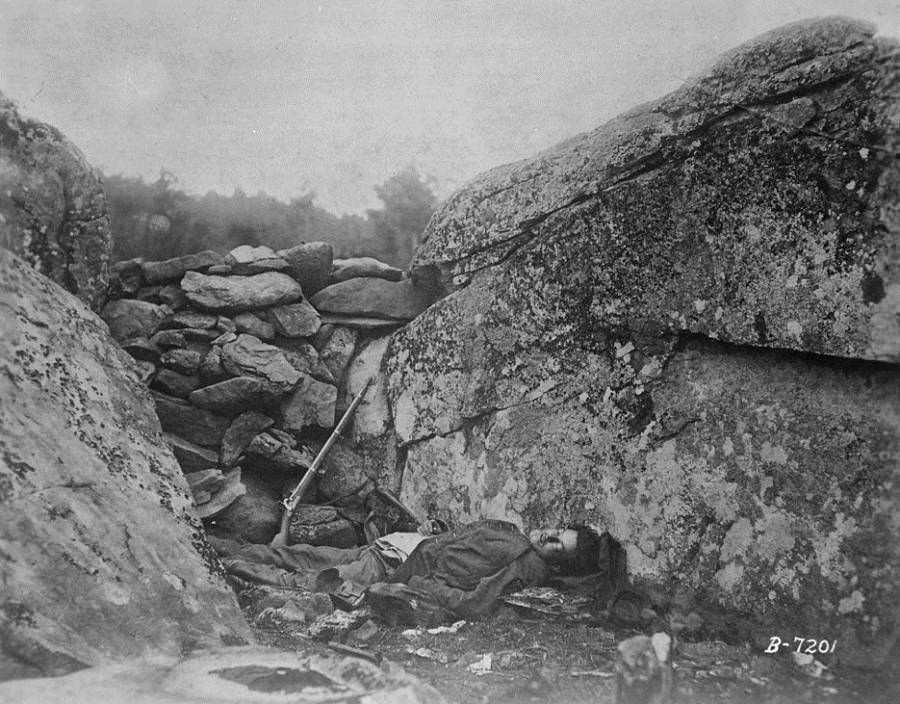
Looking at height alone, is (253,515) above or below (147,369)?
below

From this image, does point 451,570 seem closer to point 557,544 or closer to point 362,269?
point 557,544

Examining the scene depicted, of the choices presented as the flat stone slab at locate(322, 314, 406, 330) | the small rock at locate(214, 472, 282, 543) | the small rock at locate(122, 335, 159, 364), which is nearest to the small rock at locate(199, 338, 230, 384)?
the small rock at locate(122, 335, 159, 364)

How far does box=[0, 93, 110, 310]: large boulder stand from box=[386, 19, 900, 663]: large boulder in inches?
86.1

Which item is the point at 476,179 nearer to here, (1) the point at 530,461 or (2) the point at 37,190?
→ (1) the point at 530,461

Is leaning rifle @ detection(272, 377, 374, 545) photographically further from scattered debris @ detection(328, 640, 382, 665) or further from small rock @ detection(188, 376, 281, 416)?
scattered debris @ detection(328, 640, 382, 665)

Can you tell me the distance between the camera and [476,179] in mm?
4898

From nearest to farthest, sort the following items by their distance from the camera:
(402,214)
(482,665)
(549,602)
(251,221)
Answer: (482,665) < (549,602) < (402,214) < (251,221)

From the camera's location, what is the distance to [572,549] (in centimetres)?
404

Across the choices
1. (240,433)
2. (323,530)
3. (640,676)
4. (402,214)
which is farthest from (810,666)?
(240,433)

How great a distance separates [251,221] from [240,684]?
3229mm

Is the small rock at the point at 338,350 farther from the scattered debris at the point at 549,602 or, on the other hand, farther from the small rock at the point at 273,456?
the scattered debris at the point at 549,602

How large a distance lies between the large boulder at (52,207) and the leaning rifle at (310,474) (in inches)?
67.1

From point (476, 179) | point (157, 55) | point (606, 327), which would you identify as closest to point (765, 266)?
point (606, 327)

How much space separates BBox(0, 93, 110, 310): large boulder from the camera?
4.13 meters
